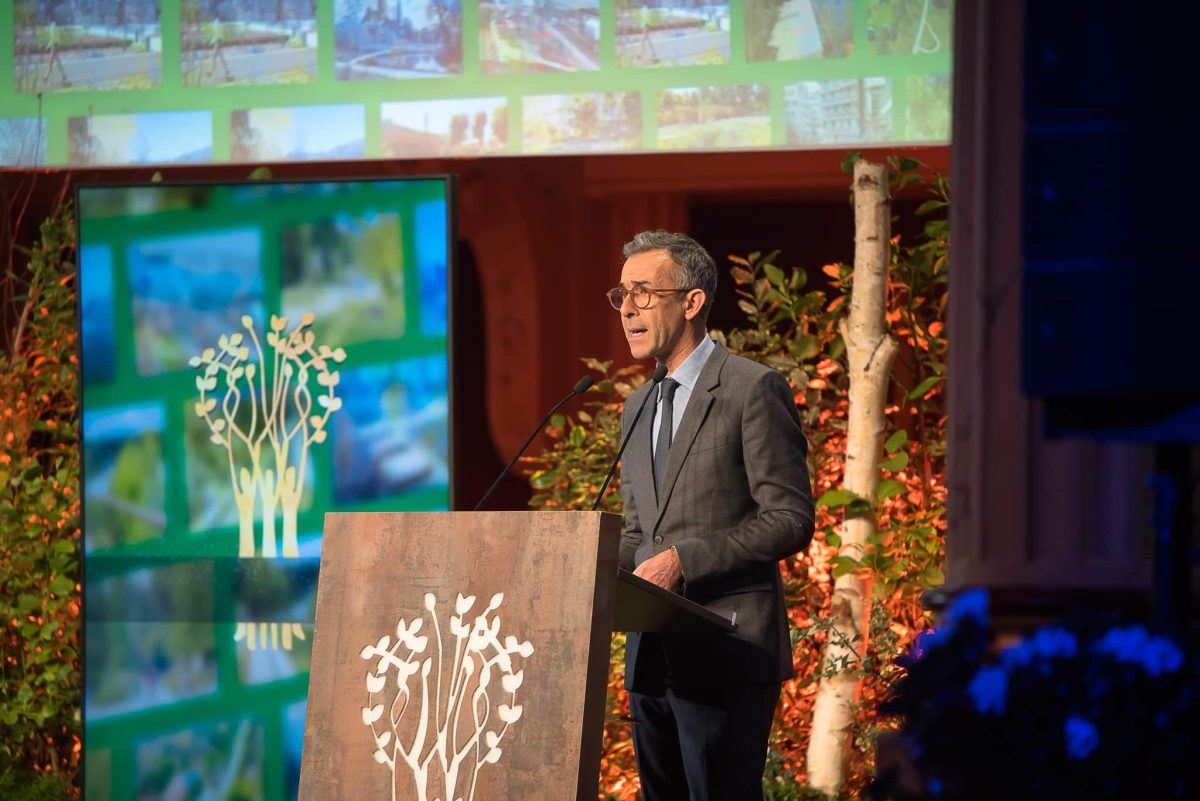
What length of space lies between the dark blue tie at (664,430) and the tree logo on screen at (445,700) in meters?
0.63

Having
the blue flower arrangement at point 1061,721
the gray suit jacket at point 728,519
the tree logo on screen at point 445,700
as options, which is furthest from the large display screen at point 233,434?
the blue flower arrangement at point 1061,721

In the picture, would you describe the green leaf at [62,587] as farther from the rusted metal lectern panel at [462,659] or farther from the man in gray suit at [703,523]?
the rusted metal lectern panel at [462,659]

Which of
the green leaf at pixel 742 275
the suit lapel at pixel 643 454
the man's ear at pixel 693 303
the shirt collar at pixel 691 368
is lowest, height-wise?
the suit lapel at pixel 643 454

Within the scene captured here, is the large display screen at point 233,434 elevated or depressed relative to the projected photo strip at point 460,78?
depressed

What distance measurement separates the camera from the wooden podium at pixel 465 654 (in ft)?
7.49

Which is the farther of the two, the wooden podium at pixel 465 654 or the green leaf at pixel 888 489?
the green leaf at pixel 888 489

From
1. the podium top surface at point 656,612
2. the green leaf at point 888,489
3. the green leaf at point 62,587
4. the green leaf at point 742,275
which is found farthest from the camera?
the green leaf at point 62,587

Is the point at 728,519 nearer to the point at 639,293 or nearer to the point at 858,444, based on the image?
the point at 639,293

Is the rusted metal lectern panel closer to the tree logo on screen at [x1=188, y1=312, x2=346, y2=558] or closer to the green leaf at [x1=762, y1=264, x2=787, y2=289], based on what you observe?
the tree logo on screen at [x1=188, y1=312, x2=346, y2=558]

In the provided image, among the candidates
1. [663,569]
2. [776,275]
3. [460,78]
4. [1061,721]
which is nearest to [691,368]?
[663,569]

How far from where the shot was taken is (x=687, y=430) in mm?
2871

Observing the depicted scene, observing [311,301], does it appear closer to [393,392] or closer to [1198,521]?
[393,392]

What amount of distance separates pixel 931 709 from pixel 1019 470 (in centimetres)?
46

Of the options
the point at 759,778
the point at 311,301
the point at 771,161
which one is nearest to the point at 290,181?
the point at 311,301
